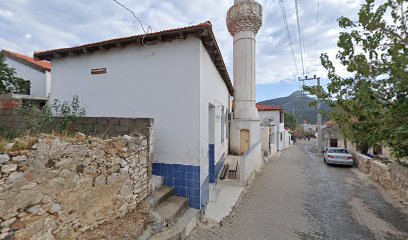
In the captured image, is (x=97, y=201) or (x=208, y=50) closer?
(x=97, y=201)

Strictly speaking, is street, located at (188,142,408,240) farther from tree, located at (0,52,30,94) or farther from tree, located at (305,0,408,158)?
tree, located at (0,52,30,94)

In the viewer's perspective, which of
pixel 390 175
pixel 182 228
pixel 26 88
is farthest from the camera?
pixel 26 88

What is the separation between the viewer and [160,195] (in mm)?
4648

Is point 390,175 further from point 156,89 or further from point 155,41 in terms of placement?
point 155,41

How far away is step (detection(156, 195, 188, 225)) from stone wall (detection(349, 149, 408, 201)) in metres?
8.44

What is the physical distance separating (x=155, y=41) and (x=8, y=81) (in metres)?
6.69

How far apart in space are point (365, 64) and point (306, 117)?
88206 mm

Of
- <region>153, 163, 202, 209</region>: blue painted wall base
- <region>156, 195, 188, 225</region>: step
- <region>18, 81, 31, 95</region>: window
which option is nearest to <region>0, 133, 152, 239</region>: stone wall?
<region>156, 195, 188, 225</region>: step

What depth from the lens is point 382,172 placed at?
921cm

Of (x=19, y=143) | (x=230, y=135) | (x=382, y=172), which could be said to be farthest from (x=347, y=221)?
(x=230, y=135)

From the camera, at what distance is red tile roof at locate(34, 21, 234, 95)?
4.77 meters

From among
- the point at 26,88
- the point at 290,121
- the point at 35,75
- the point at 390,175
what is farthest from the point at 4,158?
the point at 290,121

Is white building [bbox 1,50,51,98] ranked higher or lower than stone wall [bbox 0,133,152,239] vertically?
higher

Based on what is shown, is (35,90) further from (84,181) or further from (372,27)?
(372,27)
